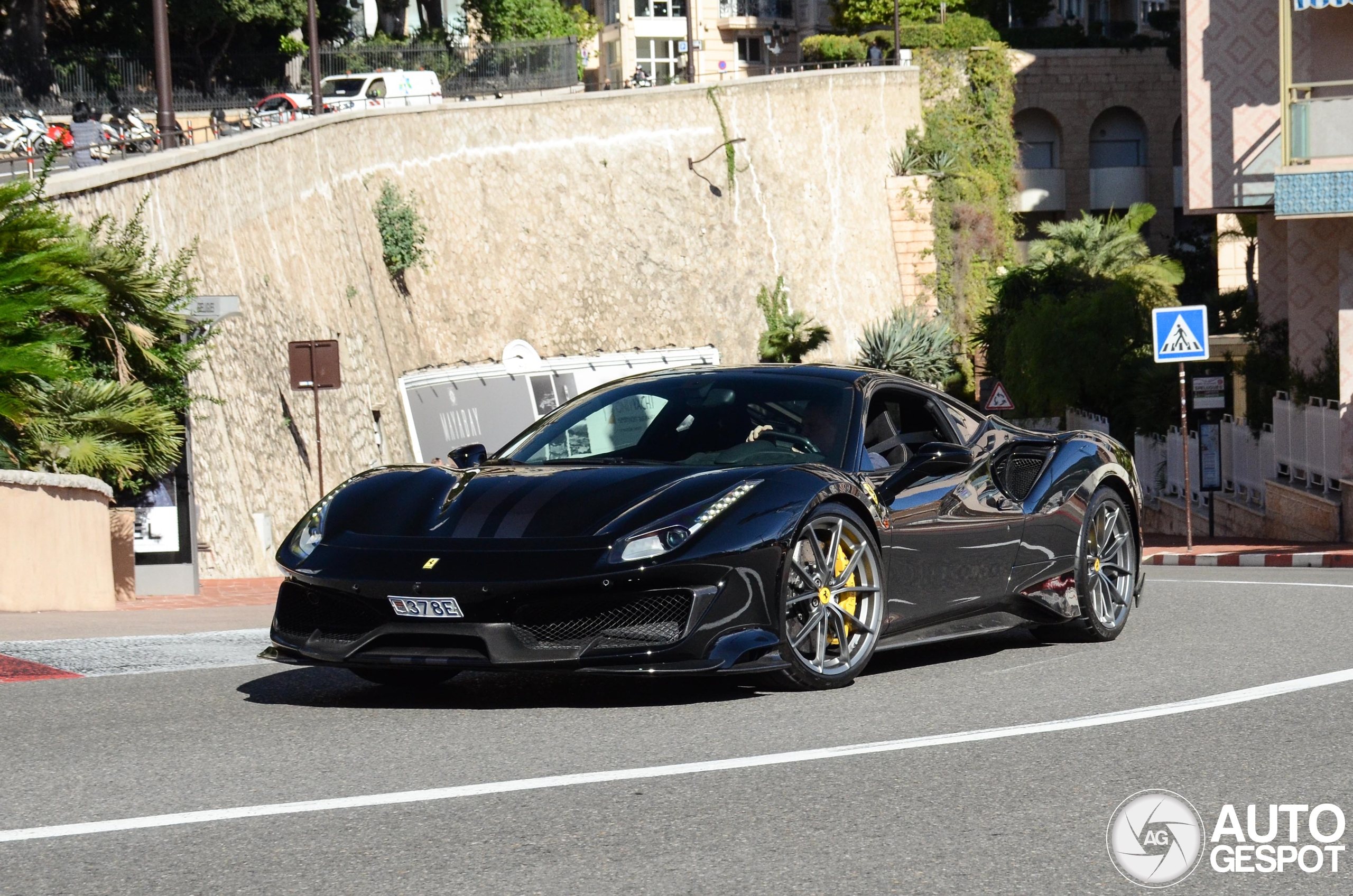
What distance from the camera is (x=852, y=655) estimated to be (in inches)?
296

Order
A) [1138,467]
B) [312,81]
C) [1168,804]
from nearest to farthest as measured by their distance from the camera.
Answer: [1168,804]
[1138,467]
[312,81]

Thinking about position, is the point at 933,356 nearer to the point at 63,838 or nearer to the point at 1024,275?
the point at 1024,275

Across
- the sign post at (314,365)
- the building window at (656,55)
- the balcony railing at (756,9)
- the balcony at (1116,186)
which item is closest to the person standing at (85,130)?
the sign post at (314,365)

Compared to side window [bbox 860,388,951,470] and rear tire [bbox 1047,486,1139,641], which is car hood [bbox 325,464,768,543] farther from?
rear tire [bbox 1047,486,1139,641]

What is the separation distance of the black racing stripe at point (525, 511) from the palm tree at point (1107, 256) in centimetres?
4251

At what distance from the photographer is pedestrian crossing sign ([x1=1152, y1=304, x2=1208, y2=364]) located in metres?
21.9

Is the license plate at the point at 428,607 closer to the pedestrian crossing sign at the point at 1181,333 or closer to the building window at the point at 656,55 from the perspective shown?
the pedestrian crossing sign at the point at 1181,333

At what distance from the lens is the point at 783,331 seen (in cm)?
5419

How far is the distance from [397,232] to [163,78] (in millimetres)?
14503

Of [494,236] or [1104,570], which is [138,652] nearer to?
[1104,570]

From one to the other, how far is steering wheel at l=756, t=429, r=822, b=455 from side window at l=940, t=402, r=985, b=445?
3.79ft

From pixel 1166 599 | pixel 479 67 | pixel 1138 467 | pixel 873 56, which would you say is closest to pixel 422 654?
pixel 1166 599

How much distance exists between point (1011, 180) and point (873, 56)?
20.2 ft

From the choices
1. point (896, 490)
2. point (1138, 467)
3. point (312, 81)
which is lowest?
point (1138, 467)
